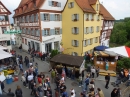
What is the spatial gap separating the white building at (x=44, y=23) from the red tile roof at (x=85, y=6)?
4.14 metres

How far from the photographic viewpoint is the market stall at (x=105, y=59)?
59.5 ft

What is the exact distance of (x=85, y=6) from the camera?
2436 cm

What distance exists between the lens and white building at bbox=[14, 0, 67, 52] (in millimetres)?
22469

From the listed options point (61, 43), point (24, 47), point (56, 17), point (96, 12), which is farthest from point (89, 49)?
point (24, 47)

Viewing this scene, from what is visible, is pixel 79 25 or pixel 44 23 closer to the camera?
pixel 44 23

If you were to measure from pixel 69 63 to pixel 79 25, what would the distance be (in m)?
10.8

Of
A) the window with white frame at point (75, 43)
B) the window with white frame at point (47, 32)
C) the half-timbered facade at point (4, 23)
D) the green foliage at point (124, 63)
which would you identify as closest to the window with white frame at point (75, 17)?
the window with white frame at point (75, 43)

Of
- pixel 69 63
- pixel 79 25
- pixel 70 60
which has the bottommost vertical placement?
pixel 69 63

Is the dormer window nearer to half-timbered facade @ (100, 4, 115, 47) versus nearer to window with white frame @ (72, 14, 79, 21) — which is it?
window with white frame @ (72, 14, 79, 21)

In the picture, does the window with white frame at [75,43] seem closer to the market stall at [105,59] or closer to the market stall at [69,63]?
the market stall at [105,59]

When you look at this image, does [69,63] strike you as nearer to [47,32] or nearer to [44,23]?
[47,32]

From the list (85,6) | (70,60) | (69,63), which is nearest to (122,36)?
(85,6)

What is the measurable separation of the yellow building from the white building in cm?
161

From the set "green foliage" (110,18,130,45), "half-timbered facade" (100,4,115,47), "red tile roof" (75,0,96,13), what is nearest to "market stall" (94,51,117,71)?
"red tile roof" (75,0,96,13)
